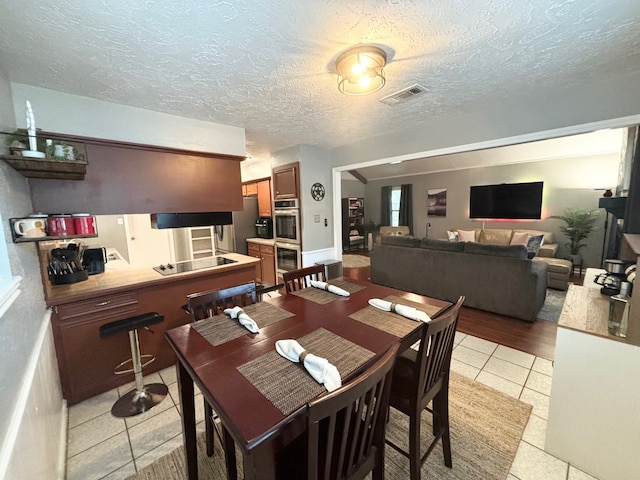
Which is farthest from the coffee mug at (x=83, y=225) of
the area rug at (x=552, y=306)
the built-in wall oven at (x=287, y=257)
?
the area rug at (x=552, y=306)

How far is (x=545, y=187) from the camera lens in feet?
18.6

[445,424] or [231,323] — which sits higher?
[231,323]

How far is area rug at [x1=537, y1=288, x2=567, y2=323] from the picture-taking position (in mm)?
3269

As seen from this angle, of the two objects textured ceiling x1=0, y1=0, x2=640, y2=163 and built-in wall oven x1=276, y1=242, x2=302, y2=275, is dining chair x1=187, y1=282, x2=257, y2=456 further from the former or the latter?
built-in wall oven x1=276, y1=242, x2=302, y2=275

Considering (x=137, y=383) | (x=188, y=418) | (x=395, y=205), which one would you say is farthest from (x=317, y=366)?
(x=395, y=205)

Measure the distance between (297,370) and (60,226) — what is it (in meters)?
1.77

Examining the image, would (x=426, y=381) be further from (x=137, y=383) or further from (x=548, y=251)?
(x=548, y=251)

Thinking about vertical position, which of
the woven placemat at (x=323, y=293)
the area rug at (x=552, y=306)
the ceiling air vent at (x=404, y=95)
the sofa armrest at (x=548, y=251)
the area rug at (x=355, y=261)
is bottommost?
the area rug at (x=552, y=306)

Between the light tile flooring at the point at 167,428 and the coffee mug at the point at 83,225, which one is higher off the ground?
the coffee mug at the point at 83,225

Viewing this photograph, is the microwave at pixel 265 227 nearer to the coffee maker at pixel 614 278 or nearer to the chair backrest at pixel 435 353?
the chair backrest at pixel 435 353

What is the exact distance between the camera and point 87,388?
207cm

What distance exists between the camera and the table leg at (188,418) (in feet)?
4.34

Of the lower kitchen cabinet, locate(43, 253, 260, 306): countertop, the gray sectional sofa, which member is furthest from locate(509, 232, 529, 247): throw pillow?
the lower kitchen cabinet

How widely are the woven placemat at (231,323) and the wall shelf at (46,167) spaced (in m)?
1.33
